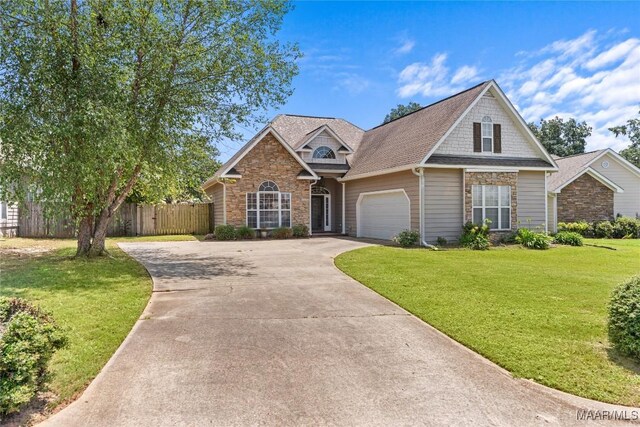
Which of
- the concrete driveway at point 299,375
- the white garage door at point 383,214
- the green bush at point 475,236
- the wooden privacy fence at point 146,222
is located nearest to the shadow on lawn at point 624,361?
the concrete driveway at point 299,375

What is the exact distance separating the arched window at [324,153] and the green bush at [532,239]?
417 inches

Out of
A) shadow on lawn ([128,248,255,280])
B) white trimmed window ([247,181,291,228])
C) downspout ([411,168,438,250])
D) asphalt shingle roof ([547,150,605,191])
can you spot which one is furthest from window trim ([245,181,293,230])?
asphalt shingle roof ([547,150,605,191])

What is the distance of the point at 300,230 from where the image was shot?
20.3 meters

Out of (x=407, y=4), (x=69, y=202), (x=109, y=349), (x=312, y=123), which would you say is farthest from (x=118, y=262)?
(x=312, y=123)

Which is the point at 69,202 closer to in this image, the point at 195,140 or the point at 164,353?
the point at 195,140

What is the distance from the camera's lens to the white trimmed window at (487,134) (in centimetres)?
1725

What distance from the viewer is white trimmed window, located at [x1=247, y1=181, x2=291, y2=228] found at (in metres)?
20.0

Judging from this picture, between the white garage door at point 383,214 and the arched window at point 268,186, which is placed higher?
the arched window at point 268,186

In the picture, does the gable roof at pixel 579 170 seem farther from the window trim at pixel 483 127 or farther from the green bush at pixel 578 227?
the window trim at pixel 483 127

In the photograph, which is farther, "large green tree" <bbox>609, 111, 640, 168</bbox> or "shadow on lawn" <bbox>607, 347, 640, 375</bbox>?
"large green tree" <bbox>609, 111, 640, 168</bbox>

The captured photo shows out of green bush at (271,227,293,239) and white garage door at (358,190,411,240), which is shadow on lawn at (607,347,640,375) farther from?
green bush at (271,227,293,239)

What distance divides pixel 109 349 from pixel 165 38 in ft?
29.7

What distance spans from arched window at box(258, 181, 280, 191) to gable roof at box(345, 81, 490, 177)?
409cm

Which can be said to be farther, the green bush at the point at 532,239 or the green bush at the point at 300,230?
the green bush at the point at 300,230
